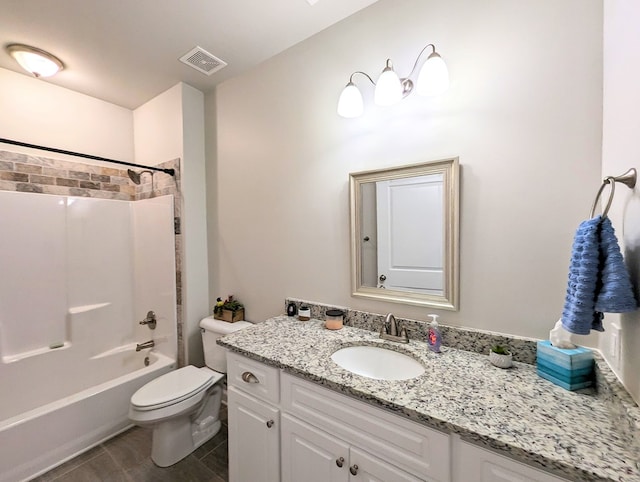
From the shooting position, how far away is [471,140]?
1.19 meters

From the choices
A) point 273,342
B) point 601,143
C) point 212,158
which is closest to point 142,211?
point 212,158

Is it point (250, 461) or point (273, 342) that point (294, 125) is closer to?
point (273, 342)

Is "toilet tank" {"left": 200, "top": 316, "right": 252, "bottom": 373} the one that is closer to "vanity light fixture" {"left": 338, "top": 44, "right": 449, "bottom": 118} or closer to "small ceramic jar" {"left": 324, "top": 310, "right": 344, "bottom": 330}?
"small ceramic jar" {"left": 324, "top": 310, "right": 344, "bottom": 330}

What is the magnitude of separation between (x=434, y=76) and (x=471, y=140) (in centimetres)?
32

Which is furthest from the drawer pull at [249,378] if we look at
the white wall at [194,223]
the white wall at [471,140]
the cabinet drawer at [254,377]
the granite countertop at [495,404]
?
the white wall at [194,223]

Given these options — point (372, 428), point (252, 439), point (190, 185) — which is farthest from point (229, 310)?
point (372, 428)

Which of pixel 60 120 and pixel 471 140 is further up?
pixel 60 120

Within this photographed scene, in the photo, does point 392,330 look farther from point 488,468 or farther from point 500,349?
point 488,468

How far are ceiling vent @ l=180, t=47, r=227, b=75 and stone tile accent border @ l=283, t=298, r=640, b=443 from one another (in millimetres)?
1756

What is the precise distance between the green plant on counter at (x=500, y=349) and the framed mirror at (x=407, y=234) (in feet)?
0.71

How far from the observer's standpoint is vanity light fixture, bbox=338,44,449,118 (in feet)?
3.77

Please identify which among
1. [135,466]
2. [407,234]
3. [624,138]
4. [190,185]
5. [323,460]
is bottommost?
[135,466]

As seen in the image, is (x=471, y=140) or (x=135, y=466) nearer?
(x=471, y=140)

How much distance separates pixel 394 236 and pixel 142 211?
7.47 ft
